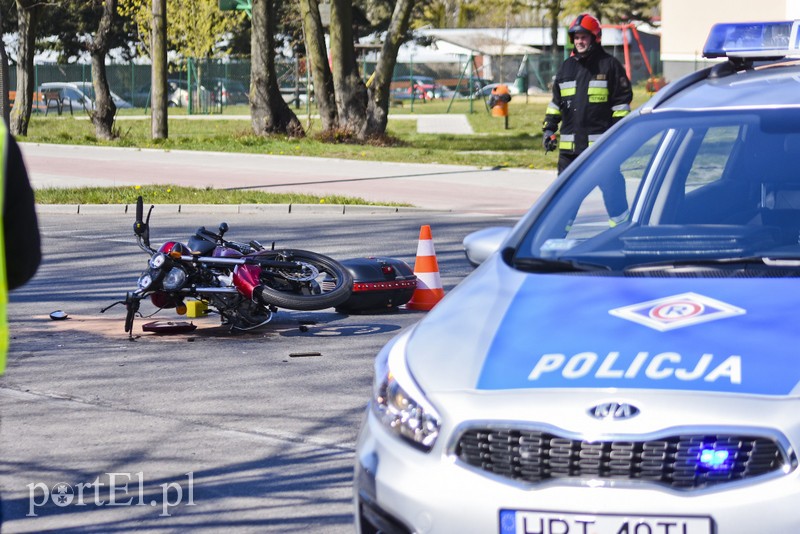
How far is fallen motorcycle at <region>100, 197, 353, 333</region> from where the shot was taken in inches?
324

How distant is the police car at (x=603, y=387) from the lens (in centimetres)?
314

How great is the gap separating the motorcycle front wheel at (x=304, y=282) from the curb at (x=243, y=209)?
716 centimetres

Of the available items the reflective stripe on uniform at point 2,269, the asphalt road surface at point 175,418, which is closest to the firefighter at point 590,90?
the asphalt road surface at point 175,418

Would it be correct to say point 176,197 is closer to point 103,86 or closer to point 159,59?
point 159,59

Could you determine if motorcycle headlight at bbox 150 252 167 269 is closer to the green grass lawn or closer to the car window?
the car window

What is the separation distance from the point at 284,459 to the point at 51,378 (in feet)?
7.09

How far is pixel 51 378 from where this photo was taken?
7219 millimetres

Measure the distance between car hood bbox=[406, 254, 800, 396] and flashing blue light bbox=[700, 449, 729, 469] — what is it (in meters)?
0.16

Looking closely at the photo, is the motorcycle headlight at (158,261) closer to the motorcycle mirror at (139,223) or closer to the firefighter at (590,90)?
the motorcycle mirror at (139,223)

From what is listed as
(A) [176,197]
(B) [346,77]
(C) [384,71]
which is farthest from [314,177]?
(C) [384,71]

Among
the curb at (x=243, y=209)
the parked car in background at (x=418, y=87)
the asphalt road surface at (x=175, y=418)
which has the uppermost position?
the asphalt road surface at (x=175, y=418)

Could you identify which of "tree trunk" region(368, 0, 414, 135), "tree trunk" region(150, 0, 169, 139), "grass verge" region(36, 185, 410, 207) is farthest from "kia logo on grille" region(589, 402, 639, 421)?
"tree trunk" region(150, 0, 169, 139)

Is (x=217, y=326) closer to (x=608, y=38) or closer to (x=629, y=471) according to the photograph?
(x=629, y=471)

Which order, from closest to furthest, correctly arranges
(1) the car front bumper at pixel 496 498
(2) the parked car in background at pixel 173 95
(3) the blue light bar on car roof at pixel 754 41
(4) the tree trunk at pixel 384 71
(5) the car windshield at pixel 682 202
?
(1) the car front bumper at pixel 496 498, (5) the car windshield at pixel 682 202, (3) the blue light bar on car roof at pixel 754 41, (4) the tree trunk at pixel 384 71, (2) the parked car in background at pixel 173 95
